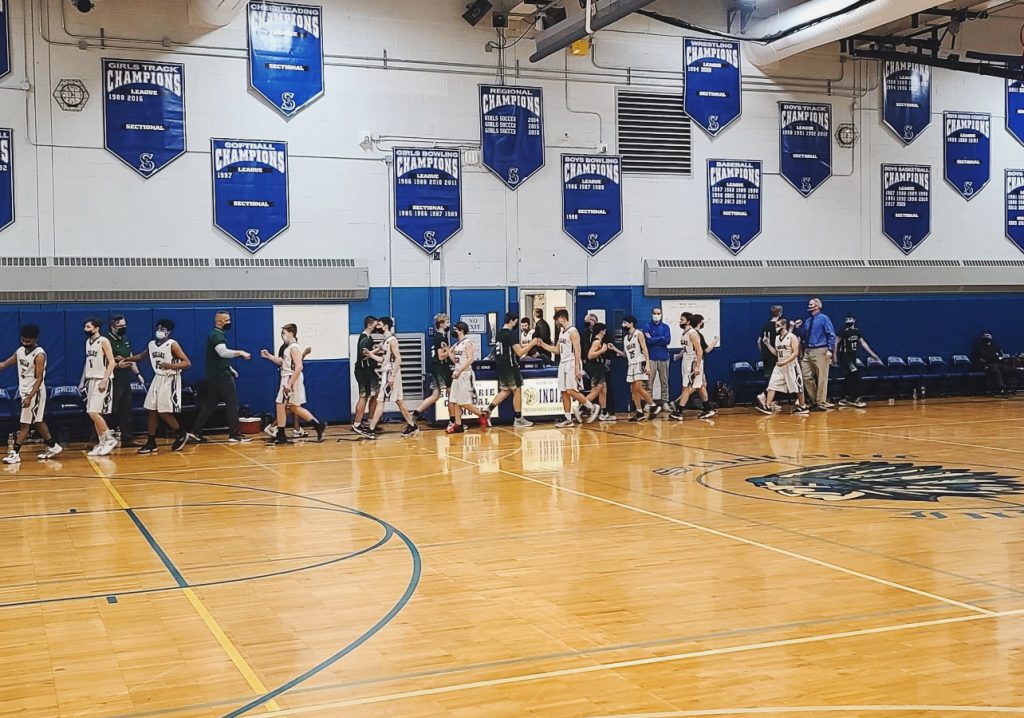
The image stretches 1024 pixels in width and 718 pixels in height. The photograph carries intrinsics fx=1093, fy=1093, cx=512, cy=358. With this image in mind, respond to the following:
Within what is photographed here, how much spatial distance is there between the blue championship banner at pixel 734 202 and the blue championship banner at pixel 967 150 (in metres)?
4.51

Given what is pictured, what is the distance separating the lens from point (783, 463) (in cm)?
1196

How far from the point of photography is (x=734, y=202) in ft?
66.9

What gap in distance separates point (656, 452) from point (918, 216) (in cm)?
1143

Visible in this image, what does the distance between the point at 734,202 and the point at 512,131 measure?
450cm

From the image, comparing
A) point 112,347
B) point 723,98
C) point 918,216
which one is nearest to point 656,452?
point 112,347

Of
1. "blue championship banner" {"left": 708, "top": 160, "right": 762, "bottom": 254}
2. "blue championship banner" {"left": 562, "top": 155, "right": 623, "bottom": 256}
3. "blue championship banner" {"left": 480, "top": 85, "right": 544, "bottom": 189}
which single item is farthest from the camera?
"blue championship banner" {"left": 708, "top": 160, "right": 762, "bottom": 254}

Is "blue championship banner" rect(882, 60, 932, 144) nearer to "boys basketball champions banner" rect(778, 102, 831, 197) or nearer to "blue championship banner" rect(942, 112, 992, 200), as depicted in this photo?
"blue championship banner" rect(942, 112, 992, 200)

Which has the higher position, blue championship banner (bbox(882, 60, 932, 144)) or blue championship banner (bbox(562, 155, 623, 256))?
blue championship banner (bbox(882, 60, 932, 144))

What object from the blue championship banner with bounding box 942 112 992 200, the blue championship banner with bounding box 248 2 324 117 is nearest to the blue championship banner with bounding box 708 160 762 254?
the blue championship banner with bounding box 942 112 992 200

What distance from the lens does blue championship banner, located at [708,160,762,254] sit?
20266mm

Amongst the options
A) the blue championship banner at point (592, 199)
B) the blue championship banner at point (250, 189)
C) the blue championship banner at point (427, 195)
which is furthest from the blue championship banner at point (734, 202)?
the blue championship banner at point (250, 189)

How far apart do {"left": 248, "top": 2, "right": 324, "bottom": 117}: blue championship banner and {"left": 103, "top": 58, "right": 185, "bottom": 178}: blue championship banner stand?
1.24 m

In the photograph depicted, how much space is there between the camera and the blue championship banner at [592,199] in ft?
63.4

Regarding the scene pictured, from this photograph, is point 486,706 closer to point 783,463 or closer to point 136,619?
point 136,619
